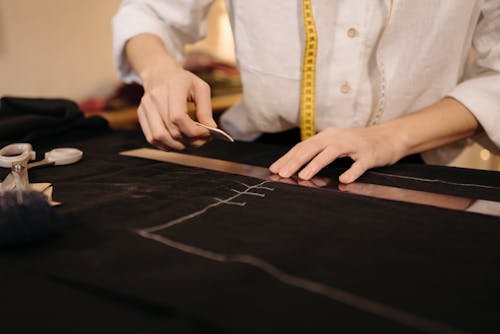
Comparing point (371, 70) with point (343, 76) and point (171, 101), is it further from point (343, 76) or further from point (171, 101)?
point (171, 101)

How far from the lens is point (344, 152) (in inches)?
27.3

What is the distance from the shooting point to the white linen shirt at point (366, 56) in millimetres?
792

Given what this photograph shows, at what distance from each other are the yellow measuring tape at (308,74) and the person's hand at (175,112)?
0.75 feet

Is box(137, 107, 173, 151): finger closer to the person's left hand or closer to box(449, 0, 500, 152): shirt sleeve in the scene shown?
the person's left hand

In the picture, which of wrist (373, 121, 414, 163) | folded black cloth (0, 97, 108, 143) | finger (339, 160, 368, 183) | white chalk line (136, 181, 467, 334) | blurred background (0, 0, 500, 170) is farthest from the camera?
blurred background (0, 0, 500, 170)

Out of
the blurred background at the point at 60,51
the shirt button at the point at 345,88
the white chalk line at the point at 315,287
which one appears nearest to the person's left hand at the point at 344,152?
the shirt button at the point at 345,88

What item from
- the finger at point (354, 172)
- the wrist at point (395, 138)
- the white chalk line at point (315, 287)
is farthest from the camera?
the wrist at point (395, 138)

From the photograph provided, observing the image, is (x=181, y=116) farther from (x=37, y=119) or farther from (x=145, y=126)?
(x=37, y=119)

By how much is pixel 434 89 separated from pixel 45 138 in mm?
810

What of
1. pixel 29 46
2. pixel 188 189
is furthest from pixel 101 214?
pixel 29 46

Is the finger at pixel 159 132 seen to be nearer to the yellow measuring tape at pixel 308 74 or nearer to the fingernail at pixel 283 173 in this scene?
the fingernail at pixel 283 173

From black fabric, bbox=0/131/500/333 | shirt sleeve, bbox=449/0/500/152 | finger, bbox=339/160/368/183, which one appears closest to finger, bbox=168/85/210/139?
black fabric, bbox=0/131/500/333

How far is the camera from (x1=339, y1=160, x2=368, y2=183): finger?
0.63m

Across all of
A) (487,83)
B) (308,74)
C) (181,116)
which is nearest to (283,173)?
(181,116)
